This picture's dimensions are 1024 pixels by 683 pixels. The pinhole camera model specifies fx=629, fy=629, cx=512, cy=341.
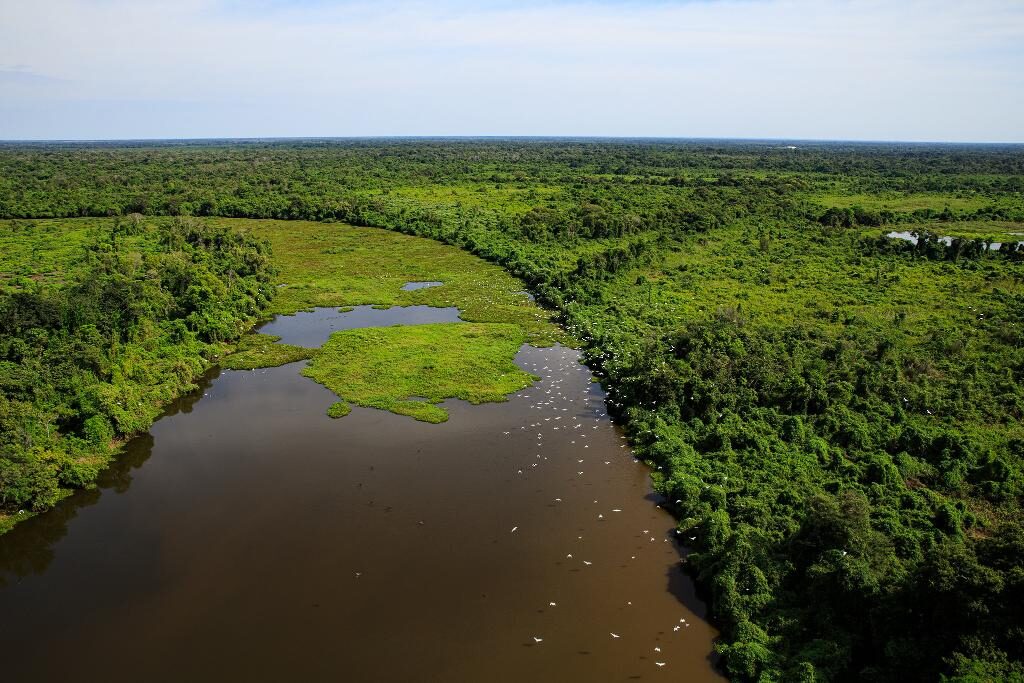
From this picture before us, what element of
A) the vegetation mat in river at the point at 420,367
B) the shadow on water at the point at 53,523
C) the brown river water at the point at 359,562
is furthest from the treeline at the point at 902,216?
the shadow on water at the point at 53,523

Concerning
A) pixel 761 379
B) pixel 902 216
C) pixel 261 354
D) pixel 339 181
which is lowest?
pixel 261 354

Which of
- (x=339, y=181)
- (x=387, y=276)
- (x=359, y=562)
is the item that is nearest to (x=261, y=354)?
(x=387, y=276)

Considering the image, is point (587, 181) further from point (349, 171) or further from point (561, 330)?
point (561, 330)

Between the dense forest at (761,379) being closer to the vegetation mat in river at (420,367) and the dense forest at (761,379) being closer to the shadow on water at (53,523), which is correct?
the shadow on water at (53,523)

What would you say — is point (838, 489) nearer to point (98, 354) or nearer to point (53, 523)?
point (53, 523)

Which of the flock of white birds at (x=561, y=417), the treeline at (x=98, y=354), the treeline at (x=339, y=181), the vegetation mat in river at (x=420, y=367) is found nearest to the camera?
the treeline at (x=98, y=354)

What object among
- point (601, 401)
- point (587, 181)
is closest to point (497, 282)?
point (601, 401)
